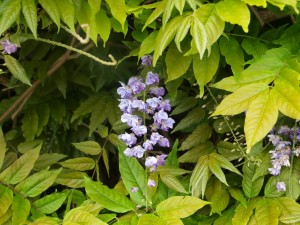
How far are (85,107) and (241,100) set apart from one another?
2.87ft

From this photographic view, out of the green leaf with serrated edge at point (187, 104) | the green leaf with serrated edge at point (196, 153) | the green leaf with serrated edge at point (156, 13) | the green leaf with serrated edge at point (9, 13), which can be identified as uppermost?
the green leaf with serrated edge at point (9, 13)

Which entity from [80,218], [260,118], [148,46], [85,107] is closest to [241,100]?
[260,118]

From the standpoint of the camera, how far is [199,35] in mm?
1063

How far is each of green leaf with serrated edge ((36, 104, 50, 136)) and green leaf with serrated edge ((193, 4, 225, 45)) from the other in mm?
947

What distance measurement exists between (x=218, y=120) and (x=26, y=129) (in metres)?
0.74

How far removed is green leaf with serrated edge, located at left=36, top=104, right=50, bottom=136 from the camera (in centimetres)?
189

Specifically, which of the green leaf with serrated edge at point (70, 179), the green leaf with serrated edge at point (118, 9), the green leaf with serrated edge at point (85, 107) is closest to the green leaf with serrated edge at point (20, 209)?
the green leaf with serrated edge at point (70, 179)

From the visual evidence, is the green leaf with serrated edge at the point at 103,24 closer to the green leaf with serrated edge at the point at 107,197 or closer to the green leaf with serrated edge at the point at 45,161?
the green leaf with serrated edge at the point at 107,197

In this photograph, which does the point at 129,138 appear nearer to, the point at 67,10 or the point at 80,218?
the point at 80,218

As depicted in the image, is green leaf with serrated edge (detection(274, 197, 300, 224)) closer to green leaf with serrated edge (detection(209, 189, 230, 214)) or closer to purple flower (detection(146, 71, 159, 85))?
green leaf with serrated edge (detection(209, 189, 230, 214))

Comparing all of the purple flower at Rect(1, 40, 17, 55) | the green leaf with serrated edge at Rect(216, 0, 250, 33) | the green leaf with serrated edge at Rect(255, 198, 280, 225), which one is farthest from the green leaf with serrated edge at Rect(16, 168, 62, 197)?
the green leaf with serrated edge at Rect(216, 0, 250, 33)

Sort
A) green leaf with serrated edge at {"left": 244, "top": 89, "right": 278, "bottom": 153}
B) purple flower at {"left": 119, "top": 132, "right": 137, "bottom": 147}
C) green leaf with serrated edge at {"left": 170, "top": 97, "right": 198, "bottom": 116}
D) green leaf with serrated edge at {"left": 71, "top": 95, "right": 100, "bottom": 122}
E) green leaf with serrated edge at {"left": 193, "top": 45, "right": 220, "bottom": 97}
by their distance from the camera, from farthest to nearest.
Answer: green leaf with serrated edge at {"left": 71, "top": 95, "right": 100, "bottom": 122}, green leaf with serrated edge at {"left": 170, "top": 97, "right": 198, "bottom": 116}, purple flower at {"left": 119, "top": 132, "right": 137, "bottom": 147}, green leaf with serrated edge at {"left": 193, "top": 45, "right": 220, "bottom": 97}, green leaf with serrated edge at {"left": 244, "top": 89, "right": 278, "bottom": 153}

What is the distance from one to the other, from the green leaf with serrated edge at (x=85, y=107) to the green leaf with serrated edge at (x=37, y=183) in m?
0.40

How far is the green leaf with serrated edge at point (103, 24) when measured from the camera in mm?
1302
